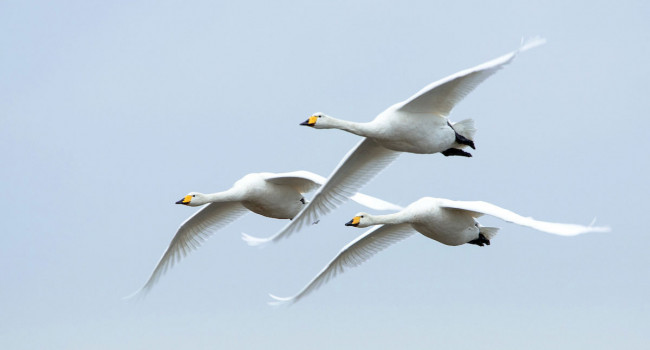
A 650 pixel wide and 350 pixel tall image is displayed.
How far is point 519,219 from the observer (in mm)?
21016

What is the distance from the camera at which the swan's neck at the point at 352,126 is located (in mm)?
22516

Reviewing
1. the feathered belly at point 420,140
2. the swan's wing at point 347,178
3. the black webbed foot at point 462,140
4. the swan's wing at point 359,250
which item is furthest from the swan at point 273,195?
the black webbed foot at point 462,140

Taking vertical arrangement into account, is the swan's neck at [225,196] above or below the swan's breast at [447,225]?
above

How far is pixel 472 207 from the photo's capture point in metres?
22.1

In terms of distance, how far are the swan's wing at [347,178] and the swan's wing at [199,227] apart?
3.40 meters

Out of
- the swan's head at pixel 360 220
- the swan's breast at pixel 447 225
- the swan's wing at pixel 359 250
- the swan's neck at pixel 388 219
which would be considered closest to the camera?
the swan's breast at pixel 447 225

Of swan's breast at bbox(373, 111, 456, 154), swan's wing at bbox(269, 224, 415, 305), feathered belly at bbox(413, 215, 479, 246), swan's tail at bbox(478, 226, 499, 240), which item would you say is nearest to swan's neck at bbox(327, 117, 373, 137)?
swan's breast at bbox(373, 111, 456, 154)

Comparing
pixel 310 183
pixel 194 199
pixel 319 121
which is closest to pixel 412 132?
pixel 319 121

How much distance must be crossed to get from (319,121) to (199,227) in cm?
556

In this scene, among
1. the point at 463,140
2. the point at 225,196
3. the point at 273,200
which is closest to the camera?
the point at 463,140

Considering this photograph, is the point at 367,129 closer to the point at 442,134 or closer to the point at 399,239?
the point at 442,134

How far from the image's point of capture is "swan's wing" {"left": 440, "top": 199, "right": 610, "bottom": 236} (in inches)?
778

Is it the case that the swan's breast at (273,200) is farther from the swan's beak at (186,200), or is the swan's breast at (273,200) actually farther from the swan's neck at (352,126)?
the swan's neck at (352,126)

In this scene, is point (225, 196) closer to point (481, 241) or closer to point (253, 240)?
point (253, 240)
